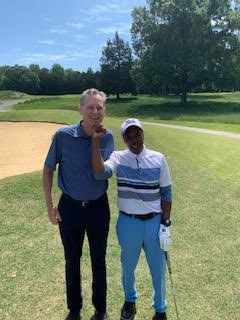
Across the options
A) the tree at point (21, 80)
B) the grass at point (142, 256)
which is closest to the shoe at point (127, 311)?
the grass at point (142, 256)

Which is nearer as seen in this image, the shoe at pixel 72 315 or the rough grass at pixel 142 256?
the shoe at pixel 72 315

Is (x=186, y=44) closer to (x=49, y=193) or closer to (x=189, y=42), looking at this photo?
(x=189, y=42)

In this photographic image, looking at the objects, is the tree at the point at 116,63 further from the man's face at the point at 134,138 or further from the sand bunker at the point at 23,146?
the man's face at the point at 134,138

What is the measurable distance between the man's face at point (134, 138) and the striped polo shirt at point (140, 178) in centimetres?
5

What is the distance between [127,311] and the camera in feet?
13.8

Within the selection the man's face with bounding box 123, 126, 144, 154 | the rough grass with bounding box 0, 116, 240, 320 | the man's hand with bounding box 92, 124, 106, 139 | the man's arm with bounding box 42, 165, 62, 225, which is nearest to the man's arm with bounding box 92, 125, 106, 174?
the man's hand with bounding box 92, 124, 106, 139

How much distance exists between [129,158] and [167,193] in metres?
0.48

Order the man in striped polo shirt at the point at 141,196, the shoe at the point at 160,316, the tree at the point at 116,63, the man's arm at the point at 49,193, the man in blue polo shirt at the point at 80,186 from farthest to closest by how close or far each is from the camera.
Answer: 1. the tree at the point at 116,63
2. the shoe at the point at 160,316
3. the man's arm at the point at 49,193
4. the man in striped polo shirt at the point at 141,196
5. the man in blue polo shirt at the point at 80,186

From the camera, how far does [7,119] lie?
26688 millimetres

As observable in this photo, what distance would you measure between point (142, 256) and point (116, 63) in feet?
164

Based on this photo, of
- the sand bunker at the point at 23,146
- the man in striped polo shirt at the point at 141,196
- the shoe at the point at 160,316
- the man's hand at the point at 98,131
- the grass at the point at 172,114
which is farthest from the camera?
the grass at the point at 172,114

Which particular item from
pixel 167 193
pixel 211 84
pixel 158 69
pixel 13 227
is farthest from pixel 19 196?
pixel 211 84

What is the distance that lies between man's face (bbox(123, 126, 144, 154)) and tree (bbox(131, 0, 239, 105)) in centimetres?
3646

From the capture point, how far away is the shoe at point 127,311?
419 cm
